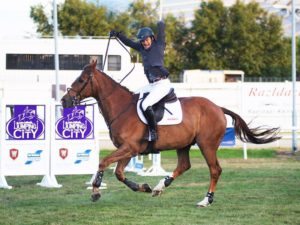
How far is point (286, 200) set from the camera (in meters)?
12.8

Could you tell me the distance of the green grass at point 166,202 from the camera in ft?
35.2

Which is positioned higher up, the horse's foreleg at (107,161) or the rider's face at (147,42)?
the rider's face at (147,42)

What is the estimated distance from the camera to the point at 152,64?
40.0 ft

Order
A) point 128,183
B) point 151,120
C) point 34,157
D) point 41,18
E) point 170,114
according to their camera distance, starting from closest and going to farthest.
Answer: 1. point 128,183
2. point 151,120
3. point 170,114
4. point 34,157
5. point 41,18

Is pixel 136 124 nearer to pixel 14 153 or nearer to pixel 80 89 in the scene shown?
pixel 80 89

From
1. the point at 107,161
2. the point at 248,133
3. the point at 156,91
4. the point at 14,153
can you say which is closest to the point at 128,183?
the point at 107,161

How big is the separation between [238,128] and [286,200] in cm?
163

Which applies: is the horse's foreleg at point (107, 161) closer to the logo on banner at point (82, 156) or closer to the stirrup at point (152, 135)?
the stirrup at point (152, 135)

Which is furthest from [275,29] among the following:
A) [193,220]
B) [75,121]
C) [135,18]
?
[193,220]

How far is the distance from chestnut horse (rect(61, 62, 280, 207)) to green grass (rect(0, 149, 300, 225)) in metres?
0.55

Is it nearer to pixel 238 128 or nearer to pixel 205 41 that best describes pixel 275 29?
pixel 205 41

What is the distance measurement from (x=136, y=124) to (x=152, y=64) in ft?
3.43

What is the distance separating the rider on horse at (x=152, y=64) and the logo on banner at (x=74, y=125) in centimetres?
410

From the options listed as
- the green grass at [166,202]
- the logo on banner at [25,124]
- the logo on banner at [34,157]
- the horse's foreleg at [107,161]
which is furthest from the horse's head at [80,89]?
the logo on banner at [34,157]
